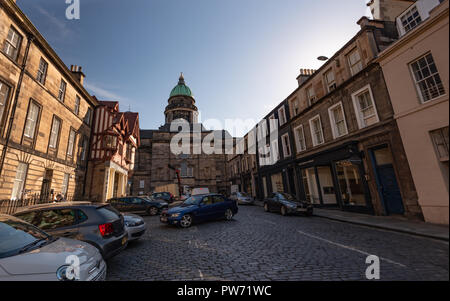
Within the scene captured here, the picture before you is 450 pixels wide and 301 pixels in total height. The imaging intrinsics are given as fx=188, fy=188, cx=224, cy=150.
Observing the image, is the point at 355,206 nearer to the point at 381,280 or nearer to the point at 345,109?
the point at 345,109

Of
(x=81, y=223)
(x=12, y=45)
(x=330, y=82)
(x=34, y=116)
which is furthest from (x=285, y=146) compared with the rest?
(x=12, y=45)

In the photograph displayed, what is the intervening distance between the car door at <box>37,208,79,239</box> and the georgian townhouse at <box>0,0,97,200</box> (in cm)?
856

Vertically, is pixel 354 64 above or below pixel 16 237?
above

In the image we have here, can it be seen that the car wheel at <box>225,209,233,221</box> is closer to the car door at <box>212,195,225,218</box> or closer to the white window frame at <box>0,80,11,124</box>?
the car door at <box>212,195,225,218</box>

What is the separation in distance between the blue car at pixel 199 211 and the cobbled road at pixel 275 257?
5.76 feet

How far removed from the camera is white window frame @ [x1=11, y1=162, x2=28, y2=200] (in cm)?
1049

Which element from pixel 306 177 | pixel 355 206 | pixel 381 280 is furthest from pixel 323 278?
pixel 306 177

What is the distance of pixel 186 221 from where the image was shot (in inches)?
353

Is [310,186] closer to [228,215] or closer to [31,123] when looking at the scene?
[228,215]

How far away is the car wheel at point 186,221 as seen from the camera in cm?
889

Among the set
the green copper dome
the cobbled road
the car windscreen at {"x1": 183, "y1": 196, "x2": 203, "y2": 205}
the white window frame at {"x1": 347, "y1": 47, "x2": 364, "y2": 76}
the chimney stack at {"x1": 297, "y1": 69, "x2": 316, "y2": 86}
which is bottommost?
the cobbled road

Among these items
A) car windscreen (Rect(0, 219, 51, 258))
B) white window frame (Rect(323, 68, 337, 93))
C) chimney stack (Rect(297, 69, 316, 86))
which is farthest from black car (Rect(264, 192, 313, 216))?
car windscreen (Rect(0, 219, 51, 258))

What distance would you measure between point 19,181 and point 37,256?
1219cm
